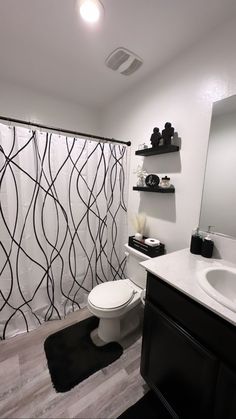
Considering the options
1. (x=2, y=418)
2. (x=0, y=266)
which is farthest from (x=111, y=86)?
(x=2, y=418)

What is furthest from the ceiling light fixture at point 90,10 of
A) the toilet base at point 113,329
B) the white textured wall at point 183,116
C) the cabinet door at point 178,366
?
the toilet base at point 113,329

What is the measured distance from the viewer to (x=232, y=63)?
3.78 feet

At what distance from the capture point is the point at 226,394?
0.74 meters

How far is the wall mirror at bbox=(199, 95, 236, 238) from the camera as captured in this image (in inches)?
46.8

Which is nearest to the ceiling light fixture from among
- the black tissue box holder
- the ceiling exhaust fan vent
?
the ceiling exhaust fan vent

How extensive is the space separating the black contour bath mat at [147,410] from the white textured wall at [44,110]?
2.65 meters

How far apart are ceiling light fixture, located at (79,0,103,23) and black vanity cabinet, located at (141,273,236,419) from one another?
163cm

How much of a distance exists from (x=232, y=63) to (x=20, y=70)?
1786 millimetres

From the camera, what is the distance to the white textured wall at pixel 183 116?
48.1 inches

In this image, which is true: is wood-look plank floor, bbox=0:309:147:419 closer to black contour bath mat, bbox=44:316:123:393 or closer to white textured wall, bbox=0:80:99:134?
black contour bath mat, bbox=44:316:123:393

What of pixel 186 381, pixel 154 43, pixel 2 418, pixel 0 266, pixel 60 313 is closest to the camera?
pixel 186 381

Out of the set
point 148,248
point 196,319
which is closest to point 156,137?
point 148,248

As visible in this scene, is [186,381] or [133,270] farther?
[133,270]

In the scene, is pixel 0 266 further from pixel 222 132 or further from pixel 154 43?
pixel 154 43
